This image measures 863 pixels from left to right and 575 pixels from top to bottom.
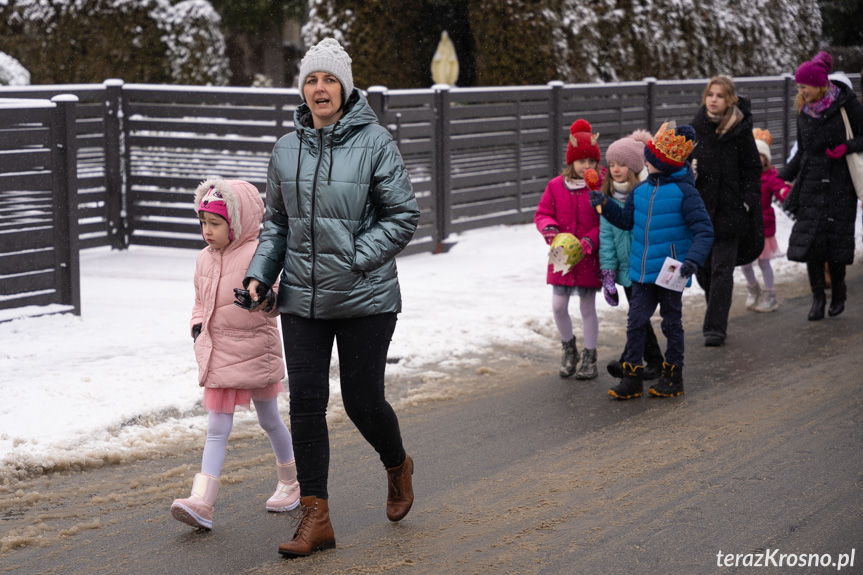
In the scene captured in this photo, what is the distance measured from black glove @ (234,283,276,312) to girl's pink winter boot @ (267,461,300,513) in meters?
0.89

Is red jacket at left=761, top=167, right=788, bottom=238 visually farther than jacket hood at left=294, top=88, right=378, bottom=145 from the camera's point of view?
Yes

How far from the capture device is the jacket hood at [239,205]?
15.7 ft

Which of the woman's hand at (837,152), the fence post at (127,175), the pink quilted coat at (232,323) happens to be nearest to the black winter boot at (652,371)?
the woman's hand at (837,152)

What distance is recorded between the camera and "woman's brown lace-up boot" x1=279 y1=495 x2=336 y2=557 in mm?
4293

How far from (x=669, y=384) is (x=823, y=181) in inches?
136

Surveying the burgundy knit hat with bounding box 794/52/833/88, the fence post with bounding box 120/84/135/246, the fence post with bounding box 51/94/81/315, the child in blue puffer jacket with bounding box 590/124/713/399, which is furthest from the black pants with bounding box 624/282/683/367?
the fence post with bounding box 120/84/135/246

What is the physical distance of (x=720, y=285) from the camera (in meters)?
8.41

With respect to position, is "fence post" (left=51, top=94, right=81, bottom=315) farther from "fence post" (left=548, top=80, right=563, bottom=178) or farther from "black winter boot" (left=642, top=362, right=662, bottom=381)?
"fence post" (left=548, top=80, right=563, bottom=178)

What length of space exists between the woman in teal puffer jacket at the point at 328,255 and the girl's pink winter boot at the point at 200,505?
0.47 metres

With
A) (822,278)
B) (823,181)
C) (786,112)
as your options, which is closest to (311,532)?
(822,278)

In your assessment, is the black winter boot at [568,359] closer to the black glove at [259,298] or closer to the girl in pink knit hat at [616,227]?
the girl in pink knit hat at [616,227]

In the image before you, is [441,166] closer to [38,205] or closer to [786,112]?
[38,205]

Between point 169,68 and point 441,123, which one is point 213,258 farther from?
point 169,68

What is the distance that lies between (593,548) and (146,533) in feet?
6.23
